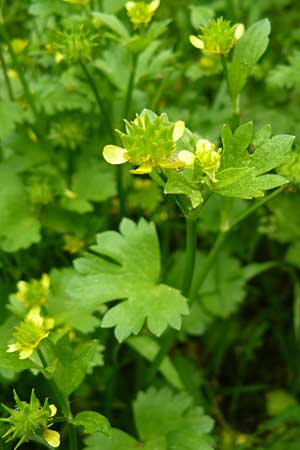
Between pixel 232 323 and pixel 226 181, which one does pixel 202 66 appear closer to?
pixel 232 323

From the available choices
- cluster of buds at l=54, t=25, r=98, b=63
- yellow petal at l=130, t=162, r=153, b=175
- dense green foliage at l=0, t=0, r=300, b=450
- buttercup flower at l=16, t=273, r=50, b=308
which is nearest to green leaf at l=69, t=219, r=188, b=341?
dense green foliage at l=0, t=0, r=300, b=450

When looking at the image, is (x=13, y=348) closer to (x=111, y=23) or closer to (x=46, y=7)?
(x=111, y=23)

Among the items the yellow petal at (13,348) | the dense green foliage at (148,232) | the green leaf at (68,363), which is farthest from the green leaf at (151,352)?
the yellow petal at (13,348)

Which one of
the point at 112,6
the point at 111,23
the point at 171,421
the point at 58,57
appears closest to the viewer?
the point at 171,421

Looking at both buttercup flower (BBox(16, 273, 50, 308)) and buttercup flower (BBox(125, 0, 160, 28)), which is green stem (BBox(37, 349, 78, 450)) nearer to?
buttercup flower (BBox(16, 273, 50, 308))

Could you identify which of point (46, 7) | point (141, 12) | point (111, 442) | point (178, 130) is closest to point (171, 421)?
point (111, 442)

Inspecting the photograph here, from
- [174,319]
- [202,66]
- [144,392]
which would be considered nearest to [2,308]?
[144,392]
